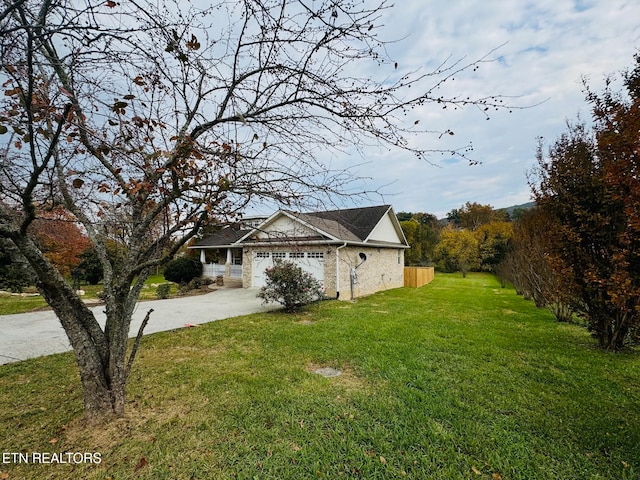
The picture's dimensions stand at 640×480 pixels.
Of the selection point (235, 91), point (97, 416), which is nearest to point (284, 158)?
point (235, 91)

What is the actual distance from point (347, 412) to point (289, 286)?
6709 millimetres

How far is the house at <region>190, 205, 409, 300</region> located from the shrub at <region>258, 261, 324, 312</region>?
56 cm

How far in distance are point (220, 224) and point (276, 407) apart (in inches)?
98.4

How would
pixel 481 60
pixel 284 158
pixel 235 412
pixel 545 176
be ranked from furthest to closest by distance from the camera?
pixel 545 176 < pixel 235 412 < pixel 284 158 < pixel 481 60

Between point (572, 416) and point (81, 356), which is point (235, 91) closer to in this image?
Answer: point (81, 356)

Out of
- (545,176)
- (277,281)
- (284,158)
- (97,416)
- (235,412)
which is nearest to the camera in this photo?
(284,158)

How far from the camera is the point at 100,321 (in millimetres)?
9203

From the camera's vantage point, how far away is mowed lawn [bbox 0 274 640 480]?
9.20ft

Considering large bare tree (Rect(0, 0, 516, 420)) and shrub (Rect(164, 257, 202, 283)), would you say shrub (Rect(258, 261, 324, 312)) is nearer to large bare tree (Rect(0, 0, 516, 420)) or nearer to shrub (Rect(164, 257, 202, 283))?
large bare tree (Rect(0, 0, 516, 420))


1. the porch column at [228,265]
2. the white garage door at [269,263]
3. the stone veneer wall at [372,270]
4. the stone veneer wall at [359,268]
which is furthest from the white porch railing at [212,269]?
the stone veneer wall at [372,270]

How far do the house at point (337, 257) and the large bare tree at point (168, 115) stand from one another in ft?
22.5

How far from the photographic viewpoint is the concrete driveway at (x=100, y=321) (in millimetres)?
6496

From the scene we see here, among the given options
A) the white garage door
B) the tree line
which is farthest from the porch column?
the tree line

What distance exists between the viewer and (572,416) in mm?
3643
